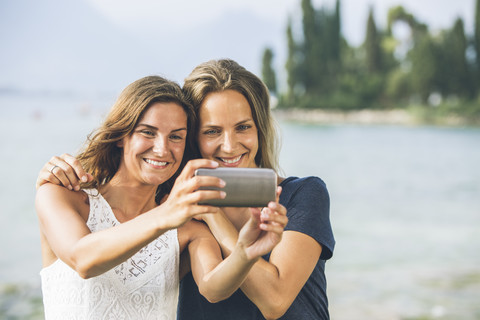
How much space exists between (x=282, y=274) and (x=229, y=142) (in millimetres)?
675

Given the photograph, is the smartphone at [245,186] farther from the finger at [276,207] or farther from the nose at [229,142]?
the nose at [229,142]

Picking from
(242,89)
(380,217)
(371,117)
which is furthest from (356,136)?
(242,89)

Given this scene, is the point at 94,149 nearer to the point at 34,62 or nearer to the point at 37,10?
the point at 34,62

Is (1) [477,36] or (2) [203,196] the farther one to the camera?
(1) [477,36]

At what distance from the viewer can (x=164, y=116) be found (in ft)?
7.16

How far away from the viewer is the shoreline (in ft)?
165

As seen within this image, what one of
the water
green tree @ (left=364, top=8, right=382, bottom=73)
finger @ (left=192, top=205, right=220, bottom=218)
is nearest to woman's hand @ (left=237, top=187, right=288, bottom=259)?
finger @ (left=192, top=205, right=220, bottom=218)

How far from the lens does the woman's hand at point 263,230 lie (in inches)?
64.1

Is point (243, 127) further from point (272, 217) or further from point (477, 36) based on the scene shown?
point (477, 36)

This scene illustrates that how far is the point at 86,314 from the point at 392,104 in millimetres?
58532

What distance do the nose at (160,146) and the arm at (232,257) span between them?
1.48 feet

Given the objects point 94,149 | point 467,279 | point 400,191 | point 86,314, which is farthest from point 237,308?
point 400,191

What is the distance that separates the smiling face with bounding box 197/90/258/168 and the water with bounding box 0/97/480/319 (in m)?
0.57

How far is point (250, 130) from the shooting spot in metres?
2.46
